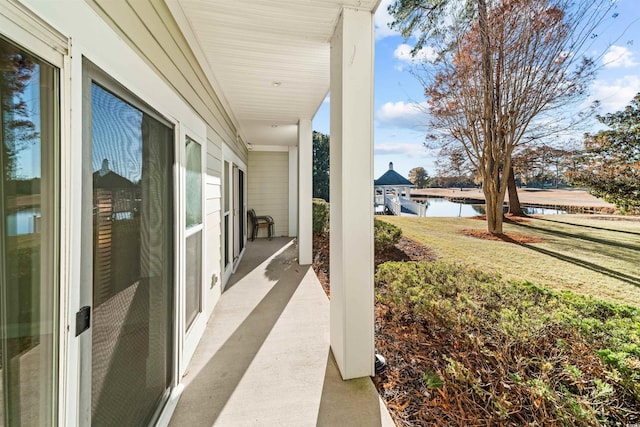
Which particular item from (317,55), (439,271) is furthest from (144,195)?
(439,271)

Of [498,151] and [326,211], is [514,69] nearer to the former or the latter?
[498,151]

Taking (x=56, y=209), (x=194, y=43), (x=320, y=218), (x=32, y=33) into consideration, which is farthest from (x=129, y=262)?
(x=320, y=218)

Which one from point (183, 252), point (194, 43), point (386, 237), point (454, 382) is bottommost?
point (454, 382)

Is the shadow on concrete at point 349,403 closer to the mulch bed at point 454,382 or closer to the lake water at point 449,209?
the mulch bed at point 454,382

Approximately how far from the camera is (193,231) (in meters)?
2.31

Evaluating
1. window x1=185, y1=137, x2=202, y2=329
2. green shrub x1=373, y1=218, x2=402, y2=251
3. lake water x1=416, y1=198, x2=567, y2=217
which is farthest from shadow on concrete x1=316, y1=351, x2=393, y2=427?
lake water x1=416, y1=198, x2=567, y2=217

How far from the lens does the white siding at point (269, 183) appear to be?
7273mm

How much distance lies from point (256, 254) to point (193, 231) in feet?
11.2

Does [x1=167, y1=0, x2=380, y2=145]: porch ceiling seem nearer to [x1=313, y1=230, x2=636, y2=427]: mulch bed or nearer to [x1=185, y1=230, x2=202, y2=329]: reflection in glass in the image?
[x1=185, y1=230, x2=202, y2=329]: reflection in glass

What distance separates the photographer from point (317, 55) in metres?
2.51

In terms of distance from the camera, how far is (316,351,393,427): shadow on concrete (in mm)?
1604

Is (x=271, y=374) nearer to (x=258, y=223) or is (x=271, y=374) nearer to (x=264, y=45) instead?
(x=264, y=45)

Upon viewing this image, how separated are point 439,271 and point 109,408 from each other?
272 cm

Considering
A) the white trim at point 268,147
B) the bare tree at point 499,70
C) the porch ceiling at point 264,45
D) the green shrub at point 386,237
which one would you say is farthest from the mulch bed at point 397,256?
the white trim at point 268,147
